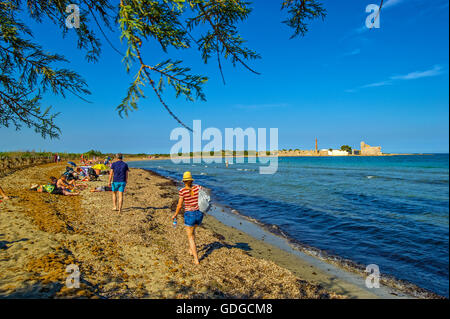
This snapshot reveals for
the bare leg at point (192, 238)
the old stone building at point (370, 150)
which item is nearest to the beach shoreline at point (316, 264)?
the bare leg at point (192, 238)

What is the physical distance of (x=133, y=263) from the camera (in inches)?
231

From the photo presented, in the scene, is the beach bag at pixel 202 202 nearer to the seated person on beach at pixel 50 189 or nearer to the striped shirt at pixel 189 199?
the striped shirt at pixel 189 199

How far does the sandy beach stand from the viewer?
4598 mm

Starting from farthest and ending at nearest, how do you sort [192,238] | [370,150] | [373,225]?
[370,150]
[373,225]
[192,238]

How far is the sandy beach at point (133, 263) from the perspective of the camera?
4598 mm

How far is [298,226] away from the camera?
12.3 m

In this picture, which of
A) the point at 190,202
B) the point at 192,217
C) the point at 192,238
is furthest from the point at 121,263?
the point at 190,202

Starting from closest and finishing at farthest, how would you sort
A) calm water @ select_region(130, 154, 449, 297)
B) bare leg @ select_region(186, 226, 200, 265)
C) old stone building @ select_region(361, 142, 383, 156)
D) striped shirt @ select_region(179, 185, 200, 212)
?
striped shirt @ select_region(179, 185, 200, 212)
bare leg @ select_region(186, 226, 200, 265)
calm water @ select_region(130, 154, 449, 297)
old stone building @ select_region(361, 142, 383, 156)

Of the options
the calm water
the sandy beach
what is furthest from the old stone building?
the sandy beach

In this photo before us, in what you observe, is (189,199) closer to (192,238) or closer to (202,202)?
(202,202)

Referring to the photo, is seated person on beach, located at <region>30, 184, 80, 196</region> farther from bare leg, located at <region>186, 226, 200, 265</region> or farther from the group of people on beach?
bare leg, located at <region>186, 226, 200, 265</region>
